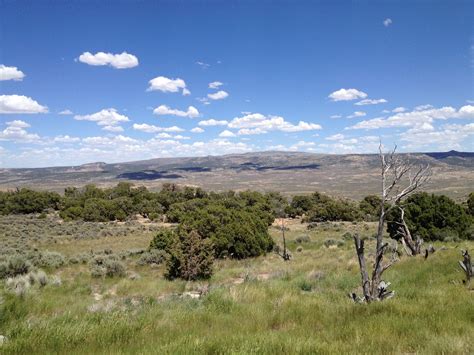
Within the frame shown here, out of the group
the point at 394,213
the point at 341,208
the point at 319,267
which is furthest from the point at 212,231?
the point at 341,208

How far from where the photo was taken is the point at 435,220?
2581 cm

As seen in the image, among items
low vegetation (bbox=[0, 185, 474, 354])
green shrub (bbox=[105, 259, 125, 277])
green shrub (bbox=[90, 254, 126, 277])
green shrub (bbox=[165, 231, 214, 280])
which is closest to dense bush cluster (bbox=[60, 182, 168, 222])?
low vegetation (bbox=[0, 185, 474, 354])

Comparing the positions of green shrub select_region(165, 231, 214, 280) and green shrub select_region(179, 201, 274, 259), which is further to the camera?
green shrub select_region(179, 201, 274, 259)

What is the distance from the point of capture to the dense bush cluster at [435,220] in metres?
25.0

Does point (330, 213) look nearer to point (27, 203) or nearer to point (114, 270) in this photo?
point (114, 270)

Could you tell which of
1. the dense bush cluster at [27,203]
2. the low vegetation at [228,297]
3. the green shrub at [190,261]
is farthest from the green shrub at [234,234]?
the dense bush cluster at [27,203]

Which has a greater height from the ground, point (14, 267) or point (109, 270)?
point (14, 267)

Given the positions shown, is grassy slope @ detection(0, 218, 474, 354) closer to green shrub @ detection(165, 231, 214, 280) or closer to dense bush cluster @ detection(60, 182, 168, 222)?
green shrub @ detection(165, 231, 214, 280)

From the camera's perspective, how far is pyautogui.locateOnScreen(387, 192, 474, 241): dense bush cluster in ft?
82.0

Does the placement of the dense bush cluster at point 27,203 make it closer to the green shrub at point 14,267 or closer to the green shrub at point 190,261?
the green shrub at point 14,267

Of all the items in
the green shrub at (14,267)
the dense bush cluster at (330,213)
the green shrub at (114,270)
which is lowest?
the dense bush cluster at (330,213)

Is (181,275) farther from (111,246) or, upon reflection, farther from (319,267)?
(111,246)

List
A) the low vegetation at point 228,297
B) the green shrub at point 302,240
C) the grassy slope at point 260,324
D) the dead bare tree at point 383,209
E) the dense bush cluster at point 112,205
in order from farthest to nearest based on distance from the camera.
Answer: the dense bush cluster at point 112,205 < the green shrub at point 302,240 < the dead bare tree at point 383,209 < the low vegetation at point 228,297 < the grassy slope at point 260,324

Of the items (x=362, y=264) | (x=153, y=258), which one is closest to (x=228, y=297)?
(x=362, y=264)
